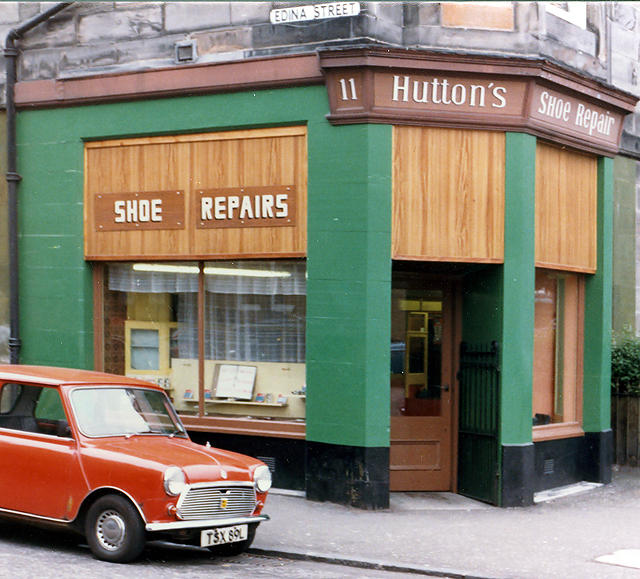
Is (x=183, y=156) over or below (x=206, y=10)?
below

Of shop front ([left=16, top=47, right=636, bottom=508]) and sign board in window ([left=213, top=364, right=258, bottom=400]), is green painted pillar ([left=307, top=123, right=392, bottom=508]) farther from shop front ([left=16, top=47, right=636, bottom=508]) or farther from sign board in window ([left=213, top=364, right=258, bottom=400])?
sign board in window ([left=213, top=364, right=258, bottom=400])

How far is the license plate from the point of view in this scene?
729cm

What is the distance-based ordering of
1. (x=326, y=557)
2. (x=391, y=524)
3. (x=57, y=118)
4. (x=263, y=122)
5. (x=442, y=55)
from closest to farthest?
(x=326, y=557) < (x=391, y=524) < (x=442, y=55) < (x=263, y=122) < (x=57, y=118)

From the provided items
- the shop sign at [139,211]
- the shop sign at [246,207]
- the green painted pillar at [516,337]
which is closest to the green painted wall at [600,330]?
the green painted pillar at [516,337]

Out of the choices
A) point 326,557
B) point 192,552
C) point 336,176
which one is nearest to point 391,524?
point 326,557

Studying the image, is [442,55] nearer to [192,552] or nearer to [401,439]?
[401,439]

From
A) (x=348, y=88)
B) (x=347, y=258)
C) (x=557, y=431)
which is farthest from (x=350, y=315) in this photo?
(x=557, y=431)

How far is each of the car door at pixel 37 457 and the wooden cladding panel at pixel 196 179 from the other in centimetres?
366

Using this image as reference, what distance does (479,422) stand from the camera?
35.8 ft

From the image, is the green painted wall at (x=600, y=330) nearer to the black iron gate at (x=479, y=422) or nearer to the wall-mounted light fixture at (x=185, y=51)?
the black iron gate at (x=479, y=422)

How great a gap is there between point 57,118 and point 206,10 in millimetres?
2545

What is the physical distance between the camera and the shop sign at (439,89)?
10.0 m

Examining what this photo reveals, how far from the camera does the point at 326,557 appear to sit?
7.91m

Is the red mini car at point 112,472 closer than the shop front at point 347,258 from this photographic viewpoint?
Yes
